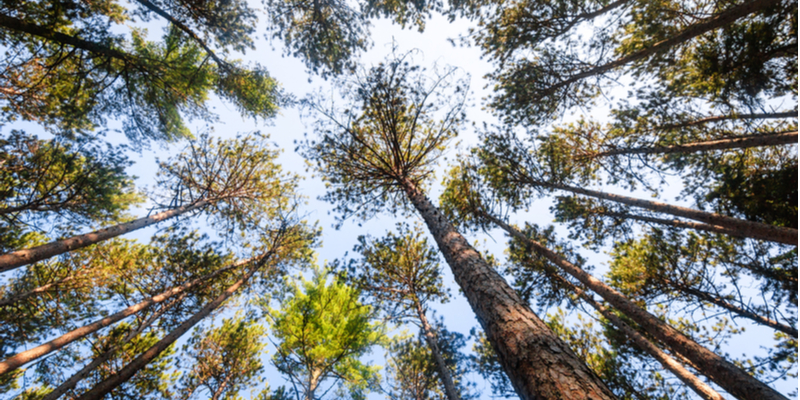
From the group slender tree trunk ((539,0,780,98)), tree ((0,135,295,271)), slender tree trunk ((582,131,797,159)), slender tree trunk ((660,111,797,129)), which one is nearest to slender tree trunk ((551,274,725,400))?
slender tree trunk ((582,131,797,159))

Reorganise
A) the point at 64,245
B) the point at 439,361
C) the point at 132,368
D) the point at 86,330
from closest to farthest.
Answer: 1. the point at 64,245
2. the point at 132,368
3. the point at 86,330
4. the point at 439,361

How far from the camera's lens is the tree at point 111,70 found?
493cm

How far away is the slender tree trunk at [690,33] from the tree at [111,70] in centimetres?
926

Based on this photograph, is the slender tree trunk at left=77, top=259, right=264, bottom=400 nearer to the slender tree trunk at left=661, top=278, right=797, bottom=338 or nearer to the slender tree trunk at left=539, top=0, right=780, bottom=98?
the slender tree trunk at left=539, top=0, right=780, bottom=98

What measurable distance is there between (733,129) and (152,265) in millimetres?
17182

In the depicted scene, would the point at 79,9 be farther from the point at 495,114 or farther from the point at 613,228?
the point at 613,228

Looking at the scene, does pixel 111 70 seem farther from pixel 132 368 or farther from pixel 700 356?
pixel 700 356

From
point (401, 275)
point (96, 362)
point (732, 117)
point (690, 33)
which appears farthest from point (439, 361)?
point (732, 117)

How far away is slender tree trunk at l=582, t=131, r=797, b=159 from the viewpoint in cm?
487

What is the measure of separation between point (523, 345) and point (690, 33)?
745 cm

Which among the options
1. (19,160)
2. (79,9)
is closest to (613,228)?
(79,9)

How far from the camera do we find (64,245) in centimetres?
430

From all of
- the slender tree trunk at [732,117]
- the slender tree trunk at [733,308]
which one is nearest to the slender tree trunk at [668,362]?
the slender tree trunk at [733,308]

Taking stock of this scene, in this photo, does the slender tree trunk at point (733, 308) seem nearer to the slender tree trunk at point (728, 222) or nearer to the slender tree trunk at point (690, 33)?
the slender tree trunk at point (728, 222)
